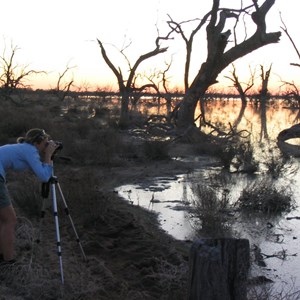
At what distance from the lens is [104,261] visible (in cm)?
650

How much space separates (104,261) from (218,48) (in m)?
16.7

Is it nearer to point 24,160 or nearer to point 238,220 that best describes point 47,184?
point 24,160

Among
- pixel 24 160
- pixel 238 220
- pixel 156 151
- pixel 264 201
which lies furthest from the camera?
pixel 156 151

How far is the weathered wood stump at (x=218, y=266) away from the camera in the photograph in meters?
3.73

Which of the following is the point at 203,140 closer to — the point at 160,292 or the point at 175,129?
the point at 175,129

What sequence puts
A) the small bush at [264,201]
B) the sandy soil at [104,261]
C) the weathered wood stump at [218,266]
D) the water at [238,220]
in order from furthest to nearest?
1. the small bush at [264,201]
2. the water at [238,220]
3. the sandy soil at [104,261]
4. the weathered wood stump at [218,266]

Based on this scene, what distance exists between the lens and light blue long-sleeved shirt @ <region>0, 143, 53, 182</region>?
204 inches

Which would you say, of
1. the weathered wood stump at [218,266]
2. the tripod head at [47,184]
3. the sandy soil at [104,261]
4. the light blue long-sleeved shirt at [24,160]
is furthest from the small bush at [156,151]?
the weathered wood stump at [218,266]

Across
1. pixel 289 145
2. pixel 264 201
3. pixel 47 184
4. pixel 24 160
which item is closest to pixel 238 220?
pixel 264 201

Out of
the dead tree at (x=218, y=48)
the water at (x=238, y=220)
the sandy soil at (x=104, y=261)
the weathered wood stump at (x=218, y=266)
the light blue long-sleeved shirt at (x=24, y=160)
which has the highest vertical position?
the dead tree at (x=218, y=48)

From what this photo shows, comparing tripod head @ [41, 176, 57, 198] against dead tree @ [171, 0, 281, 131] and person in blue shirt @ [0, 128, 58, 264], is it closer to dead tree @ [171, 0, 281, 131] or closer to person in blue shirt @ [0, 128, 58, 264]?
person in blue shirt @ [0, 128, 58, 264]

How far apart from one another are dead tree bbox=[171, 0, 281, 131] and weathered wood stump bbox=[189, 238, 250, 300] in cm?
1874

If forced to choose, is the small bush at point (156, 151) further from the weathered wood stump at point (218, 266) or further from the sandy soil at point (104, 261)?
the weathered wood stump at point (218, 266)

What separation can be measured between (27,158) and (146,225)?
11.9ft
